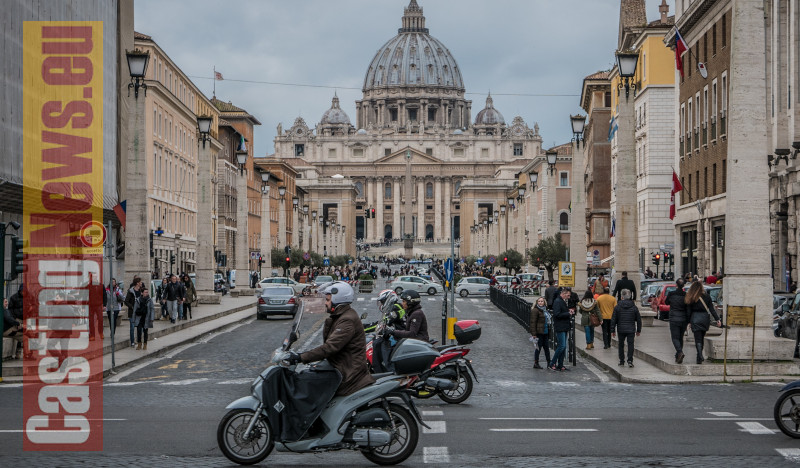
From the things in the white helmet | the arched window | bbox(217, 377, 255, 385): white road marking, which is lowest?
bbox(217, 377, 255, 385): white road marking

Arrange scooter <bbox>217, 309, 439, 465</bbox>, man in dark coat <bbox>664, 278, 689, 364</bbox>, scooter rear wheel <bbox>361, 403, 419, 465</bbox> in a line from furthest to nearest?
man in dark coat <bbox>664, 278, 689, 364</bbox>, scooter rear wheel <bbox>361, 403, 419, 465</bbox>, scooter <bbox>217, 309, 439, 465</bbox>

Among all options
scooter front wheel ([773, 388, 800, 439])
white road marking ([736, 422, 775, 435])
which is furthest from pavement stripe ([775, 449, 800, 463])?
white road marking ([736, 422, 775, 435])

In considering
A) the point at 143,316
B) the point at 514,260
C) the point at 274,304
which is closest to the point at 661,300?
the point at 274,304

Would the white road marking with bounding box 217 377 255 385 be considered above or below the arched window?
below

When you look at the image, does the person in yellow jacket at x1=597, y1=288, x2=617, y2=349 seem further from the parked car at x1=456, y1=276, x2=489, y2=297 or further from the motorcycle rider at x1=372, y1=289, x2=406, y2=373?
the parked car at x1=456, y1=276, x2=489, y2=297

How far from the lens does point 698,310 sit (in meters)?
20.1

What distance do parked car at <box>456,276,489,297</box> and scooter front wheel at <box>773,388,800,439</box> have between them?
5335 cm

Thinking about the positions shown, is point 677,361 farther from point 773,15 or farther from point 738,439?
point 773,15

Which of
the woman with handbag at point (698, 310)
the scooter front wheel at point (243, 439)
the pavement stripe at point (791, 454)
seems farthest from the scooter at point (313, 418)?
the woman with handbag at point (698, 310)

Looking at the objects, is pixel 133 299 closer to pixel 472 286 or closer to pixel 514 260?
pixel 472 286

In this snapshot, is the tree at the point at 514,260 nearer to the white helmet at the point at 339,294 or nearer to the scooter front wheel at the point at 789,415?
the scooter front wheel at the point at 789,415

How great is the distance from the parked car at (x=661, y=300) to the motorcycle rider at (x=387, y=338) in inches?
776

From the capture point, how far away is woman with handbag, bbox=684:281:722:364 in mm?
19672

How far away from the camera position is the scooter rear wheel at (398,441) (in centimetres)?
1021
